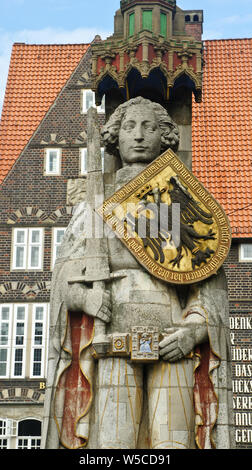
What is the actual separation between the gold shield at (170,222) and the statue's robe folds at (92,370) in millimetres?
141

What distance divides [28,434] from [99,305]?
555 inches

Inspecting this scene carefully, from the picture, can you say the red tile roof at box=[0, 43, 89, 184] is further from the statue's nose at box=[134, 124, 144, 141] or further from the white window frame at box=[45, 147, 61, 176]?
the statue's nose at box=[134, 124, 144, 141]

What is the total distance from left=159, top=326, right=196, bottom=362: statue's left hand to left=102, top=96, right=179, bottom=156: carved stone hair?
1.86 metres

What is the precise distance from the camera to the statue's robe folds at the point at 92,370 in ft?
26.1

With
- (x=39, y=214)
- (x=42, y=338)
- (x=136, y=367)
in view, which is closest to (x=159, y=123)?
(x=136, y=367)

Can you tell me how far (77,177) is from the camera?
23219 millimetres

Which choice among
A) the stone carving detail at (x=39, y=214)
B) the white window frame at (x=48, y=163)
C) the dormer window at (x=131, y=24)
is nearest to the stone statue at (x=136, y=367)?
the dormer window at (x=131, y=24)

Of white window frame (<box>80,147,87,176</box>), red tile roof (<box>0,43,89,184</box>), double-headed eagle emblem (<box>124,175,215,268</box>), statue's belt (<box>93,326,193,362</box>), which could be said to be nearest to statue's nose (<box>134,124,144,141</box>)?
double-headed eagle emblem (<box>124,175,215,268</box>)

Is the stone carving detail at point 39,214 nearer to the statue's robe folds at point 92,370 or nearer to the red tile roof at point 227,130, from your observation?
the red tile roof at point 227,130

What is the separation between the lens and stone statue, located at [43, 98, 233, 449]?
7.83 metres

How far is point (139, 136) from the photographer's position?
8.63 meters
